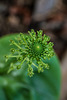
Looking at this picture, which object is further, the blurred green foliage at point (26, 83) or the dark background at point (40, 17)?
the dark background at point (40, 17)

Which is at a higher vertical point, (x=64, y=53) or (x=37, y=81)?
(x=64, y=53)

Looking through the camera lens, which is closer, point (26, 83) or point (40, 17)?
point (26, 83)

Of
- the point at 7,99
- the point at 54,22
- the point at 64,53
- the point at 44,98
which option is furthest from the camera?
the point at 54,22

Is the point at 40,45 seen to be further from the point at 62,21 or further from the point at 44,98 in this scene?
the point at 62,21

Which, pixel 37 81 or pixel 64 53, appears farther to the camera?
pixel 64 53

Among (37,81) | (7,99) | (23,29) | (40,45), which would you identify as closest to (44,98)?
(37,81)

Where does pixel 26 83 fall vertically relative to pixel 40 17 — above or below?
below

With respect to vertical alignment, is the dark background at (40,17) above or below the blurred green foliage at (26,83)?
above

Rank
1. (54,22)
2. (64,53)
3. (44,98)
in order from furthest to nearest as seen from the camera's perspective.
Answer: (54,22) → (64,53) → (44,98)
